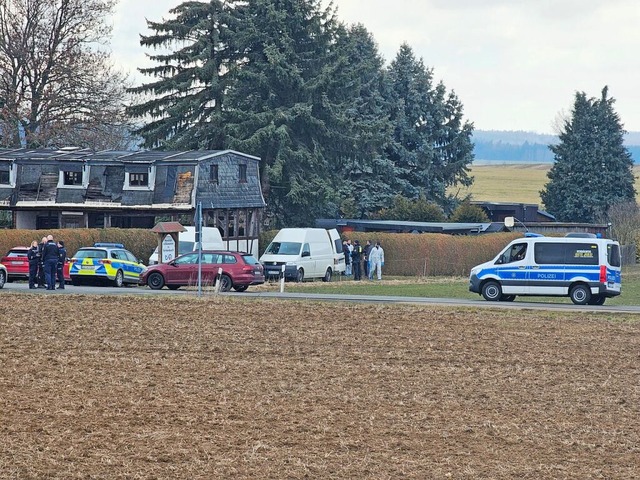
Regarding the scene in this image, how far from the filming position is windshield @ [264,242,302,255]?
167ft

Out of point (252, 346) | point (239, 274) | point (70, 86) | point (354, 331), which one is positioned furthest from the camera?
point (70, 86)

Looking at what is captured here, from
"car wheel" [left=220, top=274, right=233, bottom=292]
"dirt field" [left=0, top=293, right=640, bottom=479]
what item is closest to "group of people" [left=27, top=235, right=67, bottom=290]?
"car wheel" [left=220, top=274, right=233, bottom=292]

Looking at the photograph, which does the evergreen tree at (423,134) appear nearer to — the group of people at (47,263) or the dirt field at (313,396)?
the group of people at (47,263)

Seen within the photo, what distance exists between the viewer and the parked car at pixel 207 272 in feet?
134

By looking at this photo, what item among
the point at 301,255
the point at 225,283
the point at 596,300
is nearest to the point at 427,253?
the point at 301,255

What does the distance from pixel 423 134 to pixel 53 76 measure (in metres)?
27.8

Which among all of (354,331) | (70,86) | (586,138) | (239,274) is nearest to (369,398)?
(354,331)

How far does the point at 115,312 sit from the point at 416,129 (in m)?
56.1

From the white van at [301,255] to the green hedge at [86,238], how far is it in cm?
532

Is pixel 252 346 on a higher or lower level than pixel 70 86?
lower

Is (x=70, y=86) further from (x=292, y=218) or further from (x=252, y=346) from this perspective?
(x=252, y=346)

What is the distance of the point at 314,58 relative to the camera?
73188 millimetres

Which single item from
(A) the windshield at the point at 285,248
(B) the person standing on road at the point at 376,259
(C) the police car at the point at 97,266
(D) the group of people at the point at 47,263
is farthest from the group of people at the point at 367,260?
(D) the group of people at the point at 47,263

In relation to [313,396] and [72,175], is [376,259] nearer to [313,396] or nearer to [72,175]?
[72,175]
